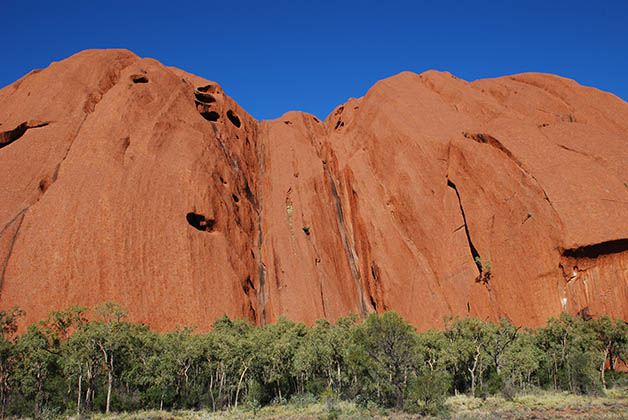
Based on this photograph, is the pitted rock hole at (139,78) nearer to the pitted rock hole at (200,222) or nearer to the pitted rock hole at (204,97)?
the pitted rock hole at (204,97)

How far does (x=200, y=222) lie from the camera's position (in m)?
46.9

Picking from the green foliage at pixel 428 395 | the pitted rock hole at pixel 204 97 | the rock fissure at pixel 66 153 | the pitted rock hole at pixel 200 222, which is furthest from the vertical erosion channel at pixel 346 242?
the rock fissure at pixel 66 153

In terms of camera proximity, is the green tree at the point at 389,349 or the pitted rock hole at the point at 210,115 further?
the pitted rock hole at the point at 210,115

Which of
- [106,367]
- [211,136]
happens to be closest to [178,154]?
[211,136]

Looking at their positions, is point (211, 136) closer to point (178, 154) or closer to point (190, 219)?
point (178, 154)

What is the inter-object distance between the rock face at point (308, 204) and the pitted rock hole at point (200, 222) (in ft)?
0.36

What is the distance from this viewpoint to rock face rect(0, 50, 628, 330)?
39719 mm

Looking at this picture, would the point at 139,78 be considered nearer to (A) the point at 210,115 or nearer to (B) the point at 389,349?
(A) the point at 210,115

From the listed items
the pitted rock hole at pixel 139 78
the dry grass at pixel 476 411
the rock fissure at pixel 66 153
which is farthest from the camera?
the pitted rock hole at pixel 139 78

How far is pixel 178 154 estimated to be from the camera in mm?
49656

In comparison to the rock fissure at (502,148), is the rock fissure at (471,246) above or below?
below

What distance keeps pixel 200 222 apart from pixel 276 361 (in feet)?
65.0

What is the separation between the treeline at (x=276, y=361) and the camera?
88.8ft

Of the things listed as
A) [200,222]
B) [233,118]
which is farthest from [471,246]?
A: [233,118]
